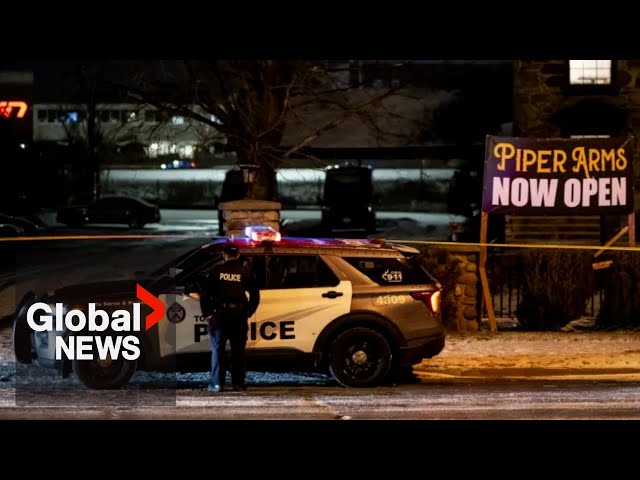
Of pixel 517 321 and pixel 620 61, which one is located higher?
pixel 620 61

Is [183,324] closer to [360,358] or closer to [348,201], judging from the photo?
[360,358]

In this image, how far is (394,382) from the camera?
1149cm

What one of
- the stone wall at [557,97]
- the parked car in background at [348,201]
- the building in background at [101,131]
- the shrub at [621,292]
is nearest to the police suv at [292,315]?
the shrub at [621,292]

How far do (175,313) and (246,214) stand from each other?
525cm

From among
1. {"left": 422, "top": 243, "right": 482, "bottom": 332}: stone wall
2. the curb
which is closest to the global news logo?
the curb

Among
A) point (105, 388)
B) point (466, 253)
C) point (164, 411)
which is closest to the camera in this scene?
point (164, 411)

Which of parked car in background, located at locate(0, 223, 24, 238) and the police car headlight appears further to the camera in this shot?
parked car in background, located at locate(0, 223, 24, 238)

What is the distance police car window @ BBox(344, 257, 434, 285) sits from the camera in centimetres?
1094

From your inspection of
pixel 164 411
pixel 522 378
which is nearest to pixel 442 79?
pixel 522 378

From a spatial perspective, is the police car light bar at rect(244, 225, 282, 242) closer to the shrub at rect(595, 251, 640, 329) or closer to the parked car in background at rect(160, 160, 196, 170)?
the shrub at rect(595, 251, 640, 329)

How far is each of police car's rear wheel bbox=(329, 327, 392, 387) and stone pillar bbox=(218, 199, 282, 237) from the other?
4.97 m

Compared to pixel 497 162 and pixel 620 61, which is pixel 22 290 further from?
pixel 620 61

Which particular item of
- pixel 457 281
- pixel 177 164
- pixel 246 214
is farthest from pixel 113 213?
pixel 457 281

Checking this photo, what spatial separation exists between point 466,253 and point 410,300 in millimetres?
4175
